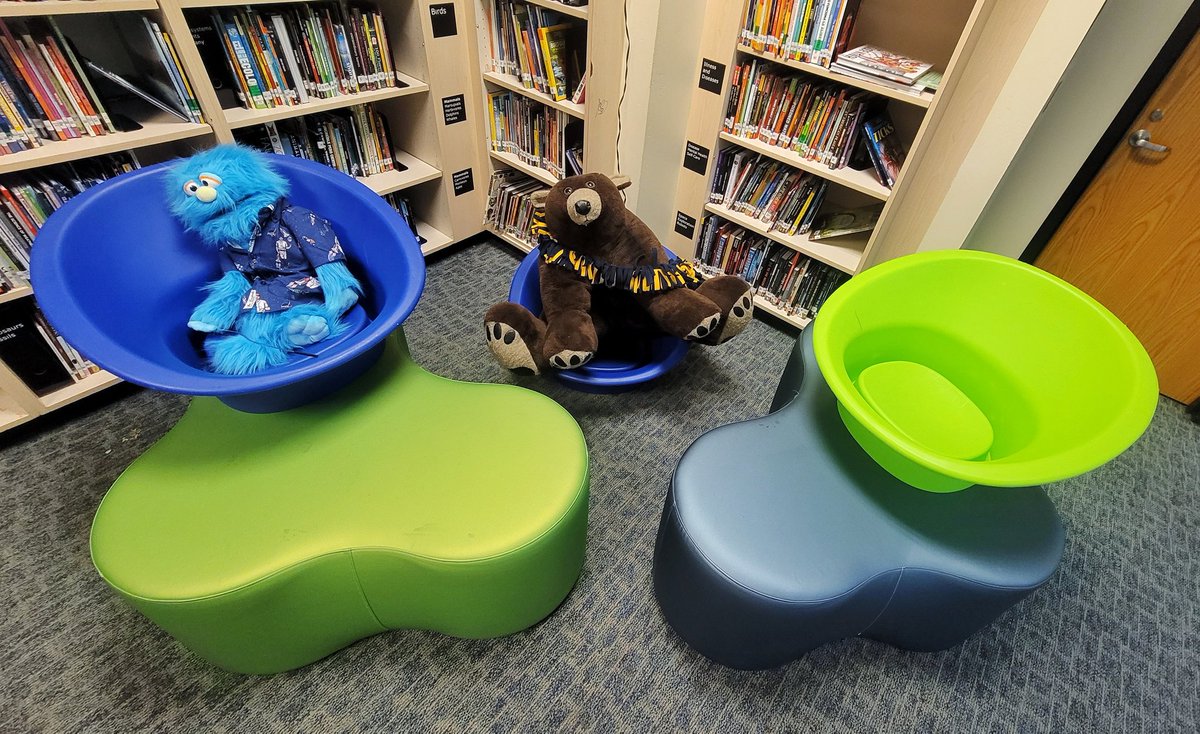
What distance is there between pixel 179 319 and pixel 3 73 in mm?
654

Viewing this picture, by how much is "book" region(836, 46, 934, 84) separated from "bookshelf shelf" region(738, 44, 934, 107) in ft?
0.11

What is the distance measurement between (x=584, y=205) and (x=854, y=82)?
2.63 ft

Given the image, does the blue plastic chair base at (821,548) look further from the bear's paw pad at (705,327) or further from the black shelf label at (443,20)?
the black shelf label at (443,20)

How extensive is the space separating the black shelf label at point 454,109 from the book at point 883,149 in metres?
1.41

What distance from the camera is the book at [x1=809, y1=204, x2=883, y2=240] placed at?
183 cm

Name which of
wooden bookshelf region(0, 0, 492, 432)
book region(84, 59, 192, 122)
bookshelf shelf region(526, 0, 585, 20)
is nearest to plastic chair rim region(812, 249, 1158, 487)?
bookshelf shelf region(526, 0, 585, 20)

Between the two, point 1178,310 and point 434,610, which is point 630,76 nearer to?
Result: point 434,610

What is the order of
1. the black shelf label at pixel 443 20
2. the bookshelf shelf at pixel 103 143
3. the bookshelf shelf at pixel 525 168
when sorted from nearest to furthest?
the bookshelf shelf at pixel 103 143 < the black shelf label at pixel 443 20 < the bookshelf shelf at pixel 525 168

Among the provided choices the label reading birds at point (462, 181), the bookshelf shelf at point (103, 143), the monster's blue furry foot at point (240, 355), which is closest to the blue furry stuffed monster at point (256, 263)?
the monster's blue furry foot at point (240, 355)

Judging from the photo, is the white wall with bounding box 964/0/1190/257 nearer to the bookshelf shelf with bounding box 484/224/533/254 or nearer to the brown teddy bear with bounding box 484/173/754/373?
the brown teddy bear with bounding box 484/173/754/373

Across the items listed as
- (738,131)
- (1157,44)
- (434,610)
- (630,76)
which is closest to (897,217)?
(738,131)

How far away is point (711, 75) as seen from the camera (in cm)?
172

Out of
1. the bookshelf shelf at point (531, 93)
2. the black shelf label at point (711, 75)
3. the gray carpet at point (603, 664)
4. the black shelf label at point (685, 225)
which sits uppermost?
the black shelf label at point (711, 75)

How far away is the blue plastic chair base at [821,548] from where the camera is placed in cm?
101
